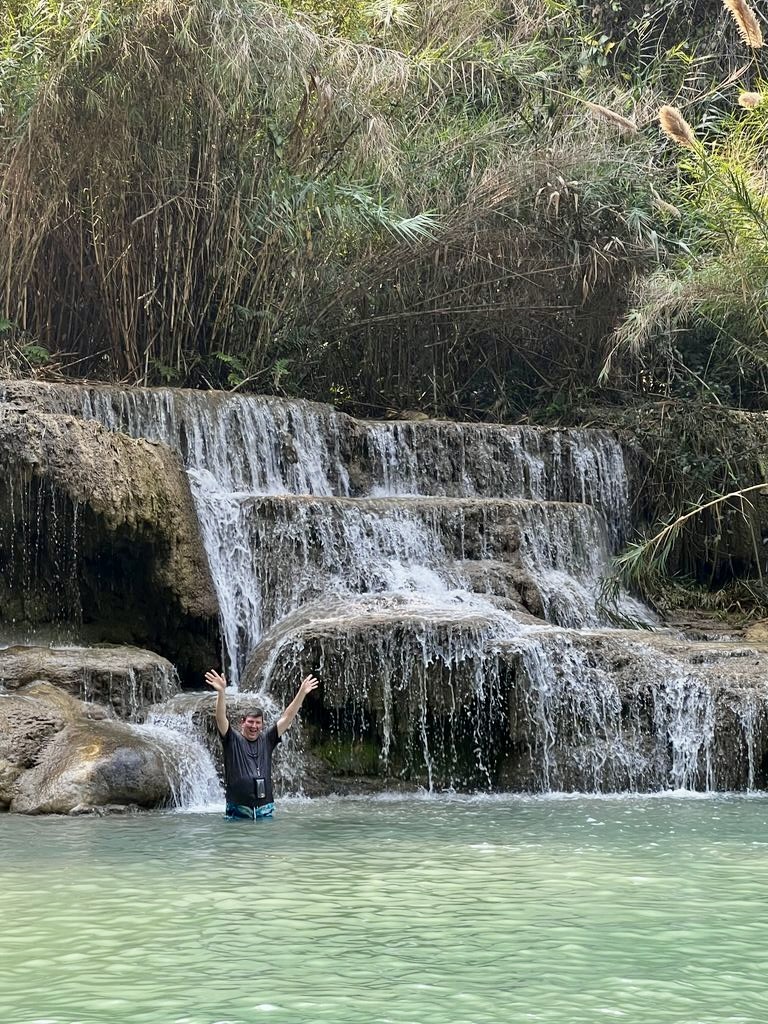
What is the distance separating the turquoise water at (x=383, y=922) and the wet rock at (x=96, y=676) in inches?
73.8

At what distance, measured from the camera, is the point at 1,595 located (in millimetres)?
12172

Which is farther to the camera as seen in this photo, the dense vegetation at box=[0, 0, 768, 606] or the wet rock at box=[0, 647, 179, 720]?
the dense vegetation at box=[0, 0, 768, 606]

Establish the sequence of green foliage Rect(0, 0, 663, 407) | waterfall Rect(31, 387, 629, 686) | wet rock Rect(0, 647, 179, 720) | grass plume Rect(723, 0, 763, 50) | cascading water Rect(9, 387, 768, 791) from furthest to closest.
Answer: green foliage Rect(0, 0, 663, 407)
waterfall Rect(31, 387, 629, 686)
grass plume Rect(723, 0, 763, 50)
cascading water Rect(9, 387, 768, 791)
wet rock Rect(0, 647, 179, 720)

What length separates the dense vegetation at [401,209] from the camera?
46.9ft

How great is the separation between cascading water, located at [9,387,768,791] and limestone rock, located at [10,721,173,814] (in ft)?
5.42

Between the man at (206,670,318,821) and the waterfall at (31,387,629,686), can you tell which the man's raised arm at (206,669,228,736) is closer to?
the man at (206,670,318,821)

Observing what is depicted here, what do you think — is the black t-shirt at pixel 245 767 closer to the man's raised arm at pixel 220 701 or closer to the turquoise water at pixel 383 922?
the man's raised arm at pixel 220 701

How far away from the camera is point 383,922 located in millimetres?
5375

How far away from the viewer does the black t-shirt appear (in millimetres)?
8391

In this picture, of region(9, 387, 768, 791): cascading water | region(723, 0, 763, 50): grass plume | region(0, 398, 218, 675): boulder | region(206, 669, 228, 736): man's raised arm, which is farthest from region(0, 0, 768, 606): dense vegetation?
region(206, 669, 228, 736): man's raised arm

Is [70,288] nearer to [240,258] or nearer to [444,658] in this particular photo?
[240,258]

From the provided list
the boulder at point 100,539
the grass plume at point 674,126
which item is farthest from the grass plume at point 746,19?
the boulder at point 100,539

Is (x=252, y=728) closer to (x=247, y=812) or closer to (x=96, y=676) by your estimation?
(x=247, y=812)

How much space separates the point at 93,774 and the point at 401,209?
9076 millimetres
